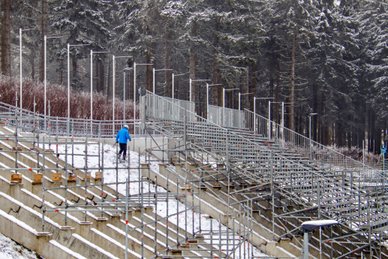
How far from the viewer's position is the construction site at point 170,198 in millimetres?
15438

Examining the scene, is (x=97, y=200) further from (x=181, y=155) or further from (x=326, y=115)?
(x=326, y=115)

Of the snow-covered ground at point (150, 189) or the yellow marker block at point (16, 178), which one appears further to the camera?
the snow-covered ground at point (150, 189)

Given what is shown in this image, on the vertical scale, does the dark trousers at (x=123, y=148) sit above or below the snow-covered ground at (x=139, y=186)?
above

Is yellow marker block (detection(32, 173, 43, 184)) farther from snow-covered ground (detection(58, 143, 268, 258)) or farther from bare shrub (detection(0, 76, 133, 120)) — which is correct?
bare shrub (detection(0, 76, 133, 120))

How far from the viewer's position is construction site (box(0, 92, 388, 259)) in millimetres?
15438

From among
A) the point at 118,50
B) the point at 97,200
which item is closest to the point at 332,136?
the point at 118,50

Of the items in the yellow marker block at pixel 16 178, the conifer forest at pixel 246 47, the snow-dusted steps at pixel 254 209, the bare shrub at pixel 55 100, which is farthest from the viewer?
the conifer forest at pixel 246 47

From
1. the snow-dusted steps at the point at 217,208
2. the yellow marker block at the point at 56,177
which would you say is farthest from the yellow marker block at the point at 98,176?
the yellow marker block at the point at 56,177

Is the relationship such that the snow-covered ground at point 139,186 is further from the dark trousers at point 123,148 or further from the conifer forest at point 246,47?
the conifer forest at point 246,47

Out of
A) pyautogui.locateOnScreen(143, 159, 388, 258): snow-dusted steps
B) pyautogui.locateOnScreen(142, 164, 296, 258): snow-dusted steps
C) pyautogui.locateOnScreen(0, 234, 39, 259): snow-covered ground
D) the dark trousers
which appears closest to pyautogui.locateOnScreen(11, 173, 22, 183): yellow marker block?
pyautogui.locateOnScreen(0, 234, 39, 259): snow-covered ground

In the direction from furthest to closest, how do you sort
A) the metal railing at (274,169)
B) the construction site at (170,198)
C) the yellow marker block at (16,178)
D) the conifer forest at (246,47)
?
1. the conifer forest at (246,47)
2. the metal railing at (274,169)
3. the yellow marker block at (16,178)
4. the construction site at (170,198)

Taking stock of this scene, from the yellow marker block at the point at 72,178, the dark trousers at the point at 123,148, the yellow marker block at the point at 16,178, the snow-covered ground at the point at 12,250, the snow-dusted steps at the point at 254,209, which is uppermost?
the yellow marker block at the point at 16,178

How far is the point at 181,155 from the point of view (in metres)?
27.0

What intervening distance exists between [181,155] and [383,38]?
4062 cm
